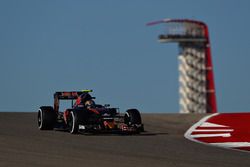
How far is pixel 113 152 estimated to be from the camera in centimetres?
1434

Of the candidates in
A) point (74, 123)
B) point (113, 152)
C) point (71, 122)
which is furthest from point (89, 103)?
point (113, 152)

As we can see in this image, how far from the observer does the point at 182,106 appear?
341ft

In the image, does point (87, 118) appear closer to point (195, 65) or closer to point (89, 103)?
point (89, 103)

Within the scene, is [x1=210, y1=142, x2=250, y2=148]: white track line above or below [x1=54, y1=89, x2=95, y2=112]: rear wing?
below

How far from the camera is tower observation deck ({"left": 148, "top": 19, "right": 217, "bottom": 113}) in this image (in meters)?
100

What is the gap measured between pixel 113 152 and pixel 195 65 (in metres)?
87.9

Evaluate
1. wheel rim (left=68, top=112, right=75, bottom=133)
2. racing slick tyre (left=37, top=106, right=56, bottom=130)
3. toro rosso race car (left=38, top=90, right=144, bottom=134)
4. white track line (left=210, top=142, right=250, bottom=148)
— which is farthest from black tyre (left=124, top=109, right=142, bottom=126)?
white track line (left=210, top=142, right=250, bottom=148)

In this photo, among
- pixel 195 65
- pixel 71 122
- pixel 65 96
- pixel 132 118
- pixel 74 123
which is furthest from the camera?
pixel 195 65

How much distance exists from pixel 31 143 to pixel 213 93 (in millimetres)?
85332

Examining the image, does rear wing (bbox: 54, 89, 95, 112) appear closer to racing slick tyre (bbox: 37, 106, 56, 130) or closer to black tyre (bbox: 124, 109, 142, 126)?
racing slick tyre (bbox: 37, 106, 56, 130)

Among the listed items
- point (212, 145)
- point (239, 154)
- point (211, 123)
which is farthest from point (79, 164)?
point (211, 123)

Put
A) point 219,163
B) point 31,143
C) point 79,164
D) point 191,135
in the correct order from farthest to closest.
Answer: point 191,135
point 31,143
point 219,163
point 79,164

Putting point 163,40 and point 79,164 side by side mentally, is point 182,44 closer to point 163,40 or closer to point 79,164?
point 163,40

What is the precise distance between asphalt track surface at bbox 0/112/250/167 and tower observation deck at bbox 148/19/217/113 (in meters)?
80.6
